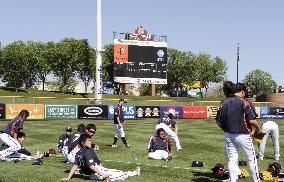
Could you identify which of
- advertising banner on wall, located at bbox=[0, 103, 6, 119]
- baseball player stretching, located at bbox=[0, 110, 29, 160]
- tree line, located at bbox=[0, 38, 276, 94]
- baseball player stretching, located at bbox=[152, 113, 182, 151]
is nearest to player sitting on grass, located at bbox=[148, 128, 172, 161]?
baseball player stretching, located at bbox=[152, 113, 182, 151]

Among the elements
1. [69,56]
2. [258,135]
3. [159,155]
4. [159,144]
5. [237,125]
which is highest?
[69,56]

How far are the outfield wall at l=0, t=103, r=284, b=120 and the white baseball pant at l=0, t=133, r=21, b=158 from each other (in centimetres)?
2247

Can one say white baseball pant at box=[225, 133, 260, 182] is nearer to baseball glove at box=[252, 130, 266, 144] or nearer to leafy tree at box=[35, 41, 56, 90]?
baseball glove at box=[252, 130, 266, 144]

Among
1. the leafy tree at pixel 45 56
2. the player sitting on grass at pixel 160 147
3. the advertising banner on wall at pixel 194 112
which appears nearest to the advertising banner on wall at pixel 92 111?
the advertising banner on wall at pixel 194 112

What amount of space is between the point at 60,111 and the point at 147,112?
8994 millimetres

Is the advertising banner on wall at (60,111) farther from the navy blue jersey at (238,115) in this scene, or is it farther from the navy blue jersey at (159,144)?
the navy blue jersey at (238,115)

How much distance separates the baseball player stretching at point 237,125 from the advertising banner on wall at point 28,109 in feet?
105

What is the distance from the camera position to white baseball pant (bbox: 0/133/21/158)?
13.9m

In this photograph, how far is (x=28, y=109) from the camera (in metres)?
39.1

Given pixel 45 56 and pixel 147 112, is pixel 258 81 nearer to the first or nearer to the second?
pixel 45 56

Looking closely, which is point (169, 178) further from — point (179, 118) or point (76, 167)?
point (179, 118)

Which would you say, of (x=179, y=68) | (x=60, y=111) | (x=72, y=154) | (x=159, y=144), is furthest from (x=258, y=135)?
(x=179, y=68)

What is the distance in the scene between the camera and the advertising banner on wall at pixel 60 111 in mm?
40188

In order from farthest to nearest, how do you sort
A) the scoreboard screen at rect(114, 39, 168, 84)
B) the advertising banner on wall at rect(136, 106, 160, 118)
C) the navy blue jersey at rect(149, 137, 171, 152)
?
the scoreboard screen at rect(114, 39, 168, 84), the advertising banner on wall at rect(136, 106, 160, 118), the navy blue jersey at rect(149, 137, 171, 152)
